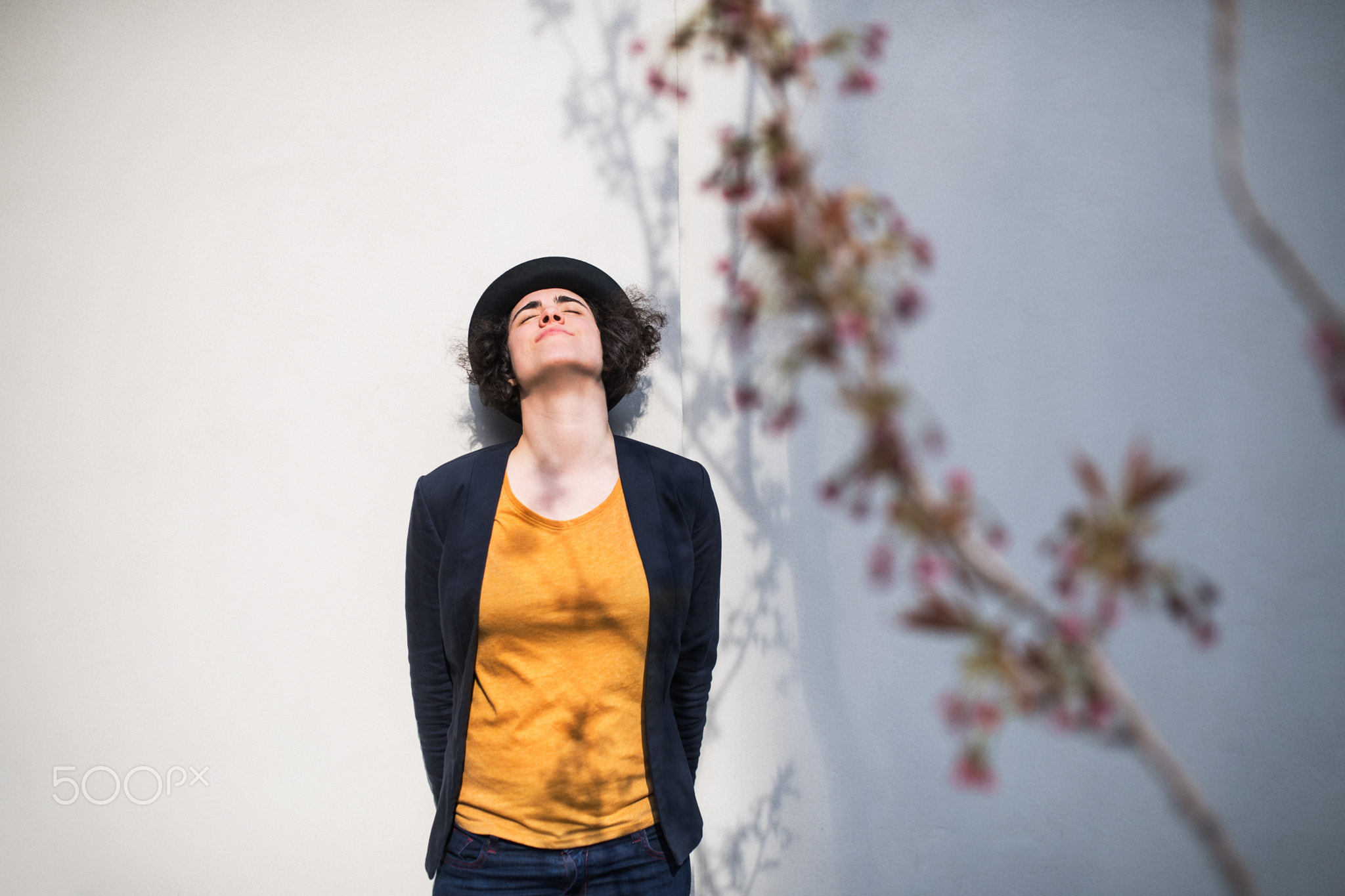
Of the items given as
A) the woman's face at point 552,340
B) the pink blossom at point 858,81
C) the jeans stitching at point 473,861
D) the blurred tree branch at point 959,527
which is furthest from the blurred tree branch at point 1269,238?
the jeans stitching at point 473,861

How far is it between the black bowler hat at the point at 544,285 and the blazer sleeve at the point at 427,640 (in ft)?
1.43

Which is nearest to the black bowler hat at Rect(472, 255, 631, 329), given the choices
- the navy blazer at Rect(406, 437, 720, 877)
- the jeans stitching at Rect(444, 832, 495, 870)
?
the navy blazer at Rect(406, 437, 720, 877)

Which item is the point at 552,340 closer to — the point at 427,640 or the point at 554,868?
the point at 427,640

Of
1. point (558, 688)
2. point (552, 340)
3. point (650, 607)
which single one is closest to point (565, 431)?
point (552, 340)

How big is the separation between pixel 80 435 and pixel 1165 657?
8.98 feet

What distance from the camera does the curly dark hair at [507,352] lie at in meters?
1.77

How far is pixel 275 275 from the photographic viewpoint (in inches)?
76.5

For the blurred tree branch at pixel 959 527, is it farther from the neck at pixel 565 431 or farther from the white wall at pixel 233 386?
the white wall at pixel 233 386

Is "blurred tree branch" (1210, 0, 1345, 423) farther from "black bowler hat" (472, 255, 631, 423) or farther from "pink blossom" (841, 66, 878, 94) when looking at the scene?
"black bowler hat" (472, 255, 631, 423)

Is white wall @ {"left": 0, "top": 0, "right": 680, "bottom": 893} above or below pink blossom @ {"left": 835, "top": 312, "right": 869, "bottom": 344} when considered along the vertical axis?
above

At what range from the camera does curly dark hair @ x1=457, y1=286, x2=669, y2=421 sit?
1771 millimetres

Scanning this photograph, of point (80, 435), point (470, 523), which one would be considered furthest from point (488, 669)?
point (80, 435)

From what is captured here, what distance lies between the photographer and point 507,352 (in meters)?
1.78

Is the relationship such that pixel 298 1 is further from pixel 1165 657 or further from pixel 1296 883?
pixel 1296 883
